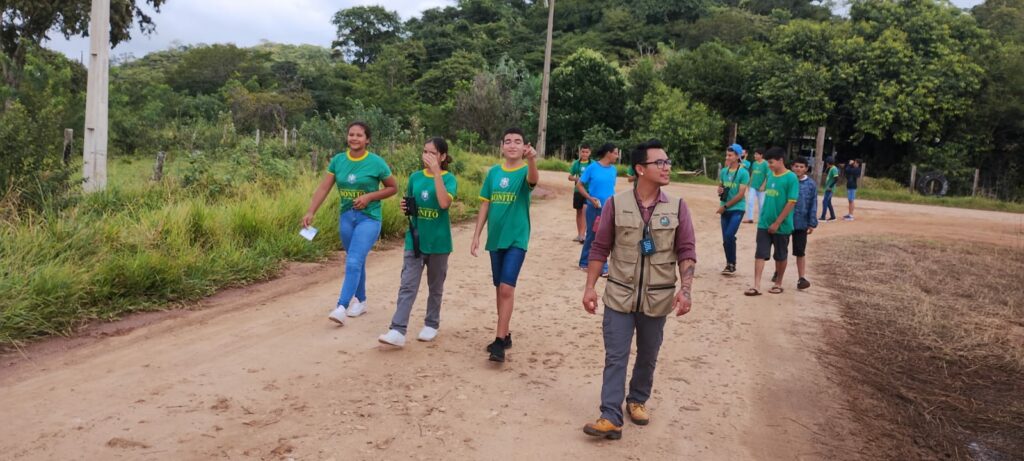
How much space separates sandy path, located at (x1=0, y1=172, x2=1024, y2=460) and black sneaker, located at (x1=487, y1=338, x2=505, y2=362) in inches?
2.9

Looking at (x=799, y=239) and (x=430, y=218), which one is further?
(x=799, y=239)

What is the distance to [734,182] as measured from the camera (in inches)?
342

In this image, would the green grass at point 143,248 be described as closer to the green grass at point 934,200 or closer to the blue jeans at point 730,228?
the blue jeans at point 730,228

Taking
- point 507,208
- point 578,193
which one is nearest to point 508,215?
point 507,208

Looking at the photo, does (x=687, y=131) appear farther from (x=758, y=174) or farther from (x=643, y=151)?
(x=643, y=151)

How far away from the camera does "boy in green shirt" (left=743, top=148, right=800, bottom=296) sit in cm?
762

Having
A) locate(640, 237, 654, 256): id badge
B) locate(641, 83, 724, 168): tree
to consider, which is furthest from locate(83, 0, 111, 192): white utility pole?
locate(641, 83, 724, 168): tree

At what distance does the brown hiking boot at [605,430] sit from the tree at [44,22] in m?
25.0

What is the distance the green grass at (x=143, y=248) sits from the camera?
216 inches

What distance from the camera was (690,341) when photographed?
593 centimetres

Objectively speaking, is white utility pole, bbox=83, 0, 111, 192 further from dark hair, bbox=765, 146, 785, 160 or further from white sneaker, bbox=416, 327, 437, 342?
dark hair, bbox=765, 146, 785, 160

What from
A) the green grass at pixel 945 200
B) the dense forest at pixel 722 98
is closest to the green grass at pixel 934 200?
the green grass at pixel 945 200

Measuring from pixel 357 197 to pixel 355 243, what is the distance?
390mm

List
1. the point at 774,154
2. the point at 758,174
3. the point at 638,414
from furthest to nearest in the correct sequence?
the point at 758,174, the point at 774,154, the point at 638,414
